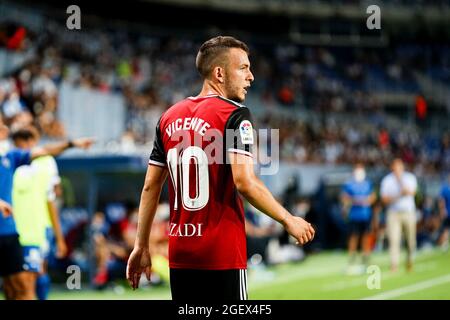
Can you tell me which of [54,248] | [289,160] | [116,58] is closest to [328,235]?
[289,160]

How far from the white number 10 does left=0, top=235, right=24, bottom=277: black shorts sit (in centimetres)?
322

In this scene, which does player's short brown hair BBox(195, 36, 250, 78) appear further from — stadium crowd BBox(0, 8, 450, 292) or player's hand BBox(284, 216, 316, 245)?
stadium crowd BBox(0, 8, 450, 292)

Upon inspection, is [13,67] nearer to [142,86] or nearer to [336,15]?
[142,86]

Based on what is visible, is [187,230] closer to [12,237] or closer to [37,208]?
[12,237]

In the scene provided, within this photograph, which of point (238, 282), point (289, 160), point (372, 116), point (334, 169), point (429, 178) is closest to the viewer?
point (238, 282)

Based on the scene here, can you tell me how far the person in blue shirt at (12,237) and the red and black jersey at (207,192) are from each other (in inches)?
112

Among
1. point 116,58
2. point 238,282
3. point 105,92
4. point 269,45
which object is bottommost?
point 238,282

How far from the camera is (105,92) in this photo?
73.0 ft

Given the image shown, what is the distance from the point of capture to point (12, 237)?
7.29 meters

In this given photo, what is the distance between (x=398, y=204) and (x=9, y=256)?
368 inches

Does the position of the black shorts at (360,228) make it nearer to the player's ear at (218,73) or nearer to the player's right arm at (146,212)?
the player's right arm at (146,212)

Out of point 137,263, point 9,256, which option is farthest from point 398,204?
point 137,263

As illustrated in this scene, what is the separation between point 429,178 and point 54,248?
19444mm

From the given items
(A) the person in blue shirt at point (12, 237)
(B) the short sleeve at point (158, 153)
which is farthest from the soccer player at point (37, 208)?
(B) the short sleeve at point (158, 153)
